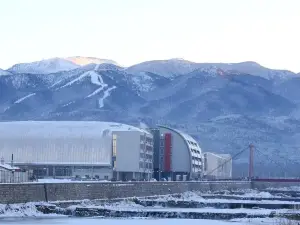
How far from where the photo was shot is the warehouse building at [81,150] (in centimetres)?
13230

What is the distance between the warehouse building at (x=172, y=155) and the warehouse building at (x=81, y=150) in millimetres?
4074

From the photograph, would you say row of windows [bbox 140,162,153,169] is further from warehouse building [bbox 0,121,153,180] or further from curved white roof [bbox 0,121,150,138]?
curved white roof [bbox 0,121,150,138]

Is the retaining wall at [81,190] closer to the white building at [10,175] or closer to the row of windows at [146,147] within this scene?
the white building at [10,175]

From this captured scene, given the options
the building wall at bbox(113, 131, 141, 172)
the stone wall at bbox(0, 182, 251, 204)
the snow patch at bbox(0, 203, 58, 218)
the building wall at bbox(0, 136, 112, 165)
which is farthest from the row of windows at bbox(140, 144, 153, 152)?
the snow patch at bbox(0, 203, 58, 218)

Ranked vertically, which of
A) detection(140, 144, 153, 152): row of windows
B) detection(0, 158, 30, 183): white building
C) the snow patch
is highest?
detection(140, 144, 153, 152): row of windows

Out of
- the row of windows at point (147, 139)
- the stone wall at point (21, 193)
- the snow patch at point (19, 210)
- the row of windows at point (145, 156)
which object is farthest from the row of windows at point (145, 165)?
the snow patch at point (19, 210)

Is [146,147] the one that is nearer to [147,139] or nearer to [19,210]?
[147,139]

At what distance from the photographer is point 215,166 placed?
183375mm

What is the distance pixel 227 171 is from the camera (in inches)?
7859

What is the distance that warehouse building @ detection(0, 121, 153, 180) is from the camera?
13230cm

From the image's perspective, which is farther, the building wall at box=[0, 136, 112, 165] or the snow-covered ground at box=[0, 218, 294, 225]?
the building wall at box=[0, 136, 112, 165]

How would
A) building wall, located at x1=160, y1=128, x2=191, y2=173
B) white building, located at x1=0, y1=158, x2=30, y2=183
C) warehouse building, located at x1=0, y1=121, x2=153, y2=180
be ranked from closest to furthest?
1. white building, located at x1=0, y1=158, x2=30, y2=183
2. warehouse building, located at x1=0, y1=121, x2=153, y2=180
3. building wall, located at x1=160, y1=128, x2=191, y2=173

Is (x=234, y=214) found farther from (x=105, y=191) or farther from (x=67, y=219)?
(x=105, y=191)

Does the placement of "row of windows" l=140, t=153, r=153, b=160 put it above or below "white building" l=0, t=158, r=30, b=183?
above
